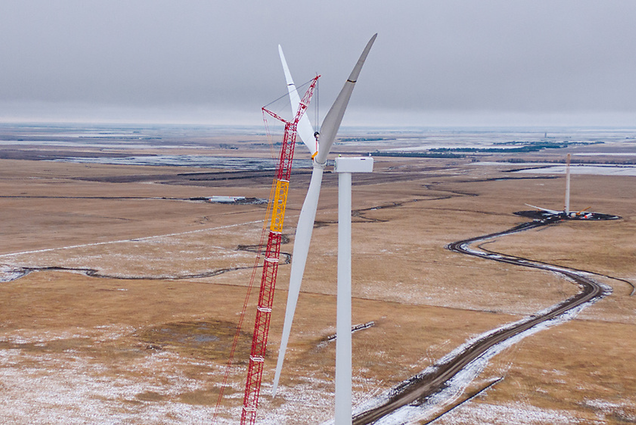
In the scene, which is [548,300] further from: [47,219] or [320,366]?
[47,219]

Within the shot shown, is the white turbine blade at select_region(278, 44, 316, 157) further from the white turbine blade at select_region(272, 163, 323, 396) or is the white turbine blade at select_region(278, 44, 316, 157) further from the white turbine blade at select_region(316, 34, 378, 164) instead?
the white turbine blade at select_region(316, 34, 378, 164)

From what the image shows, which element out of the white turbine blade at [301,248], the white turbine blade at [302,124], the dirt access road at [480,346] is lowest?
the dirt access road at [480,346]

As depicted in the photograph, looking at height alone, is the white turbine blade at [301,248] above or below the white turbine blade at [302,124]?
below

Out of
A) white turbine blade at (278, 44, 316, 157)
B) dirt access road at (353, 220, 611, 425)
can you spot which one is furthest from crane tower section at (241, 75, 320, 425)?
dirt access road at (353, 220, 611, 425)

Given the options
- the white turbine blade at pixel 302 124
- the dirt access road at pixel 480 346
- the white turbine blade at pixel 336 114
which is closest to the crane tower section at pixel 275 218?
the white turbine blade at pixel 302 124

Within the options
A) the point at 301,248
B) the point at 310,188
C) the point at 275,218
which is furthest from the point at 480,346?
the point at 310,188

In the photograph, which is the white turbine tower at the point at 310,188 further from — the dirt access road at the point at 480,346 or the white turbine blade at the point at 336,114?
the dirt access road at the point at 480,346

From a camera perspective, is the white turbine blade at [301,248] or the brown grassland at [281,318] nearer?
the white turbine blade at [301,248]

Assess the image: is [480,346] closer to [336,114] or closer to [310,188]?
[310,188]

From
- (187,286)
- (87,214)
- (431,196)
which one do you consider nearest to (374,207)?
(431,196)
